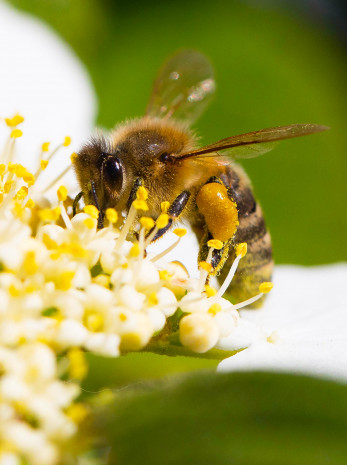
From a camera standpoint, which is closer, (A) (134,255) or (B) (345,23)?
(A) (134,255)

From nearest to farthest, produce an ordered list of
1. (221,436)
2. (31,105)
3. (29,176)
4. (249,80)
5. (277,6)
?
(221,436), (29,176), (31,105), (249,80), (277,6)

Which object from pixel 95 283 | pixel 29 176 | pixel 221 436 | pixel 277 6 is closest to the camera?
pixel 221 436

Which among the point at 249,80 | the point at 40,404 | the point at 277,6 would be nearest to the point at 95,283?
the point at 40,404

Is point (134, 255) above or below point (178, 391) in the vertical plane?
above

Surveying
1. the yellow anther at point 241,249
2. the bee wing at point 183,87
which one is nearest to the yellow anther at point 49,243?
the yellow anther at point 241,249

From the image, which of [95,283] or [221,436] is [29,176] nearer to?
[95,283]

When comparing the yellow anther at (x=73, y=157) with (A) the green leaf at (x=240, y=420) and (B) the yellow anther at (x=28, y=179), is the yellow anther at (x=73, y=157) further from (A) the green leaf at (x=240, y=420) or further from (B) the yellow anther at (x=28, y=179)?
(A) the green leaf at (x=240, y=420)
